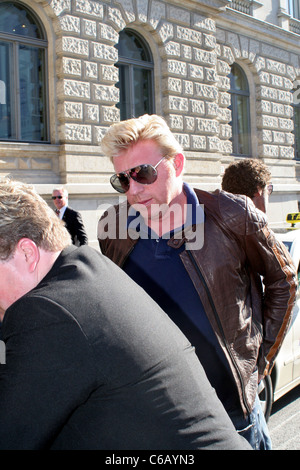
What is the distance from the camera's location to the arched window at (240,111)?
15.1 meters

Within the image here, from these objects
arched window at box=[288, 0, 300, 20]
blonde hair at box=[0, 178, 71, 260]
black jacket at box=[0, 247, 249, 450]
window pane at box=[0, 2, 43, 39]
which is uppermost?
arched window at box=[288, 0, 300, 20]

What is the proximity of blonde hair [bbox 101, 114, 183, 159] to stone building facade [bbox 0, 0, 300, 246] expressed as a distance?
784 centimetres

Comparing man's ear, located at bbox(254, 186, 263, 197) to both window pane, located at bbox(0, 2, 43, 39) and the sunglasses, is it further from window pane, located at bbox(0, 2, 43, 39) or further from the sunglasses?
window pane, located at bbox(0, 2, 43, 39)

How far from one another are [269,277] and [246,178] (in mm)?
813

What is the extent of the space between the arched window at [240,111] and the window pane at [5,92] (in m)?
6.98

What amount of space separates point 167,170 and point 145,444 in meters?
1.24

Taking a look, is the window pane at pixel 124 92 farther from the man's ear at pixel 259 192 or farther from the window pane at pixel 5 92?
the man's ear at pixel 259 192

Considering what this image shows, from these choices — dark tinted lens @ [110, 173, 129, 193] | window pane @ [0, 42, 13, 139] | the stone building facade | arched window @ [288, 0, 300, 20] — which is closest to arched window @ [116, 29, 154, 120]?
the stone building facade

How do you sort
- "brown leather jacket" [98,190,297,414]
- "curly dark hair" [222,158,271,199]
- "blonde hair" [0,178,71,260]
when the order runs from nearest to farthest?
1. "blonde hair" [0,178,71,260]
2. "brown leather jacket" [98,190,297,414]
3. "curly dark hair" [222,158,271,199]

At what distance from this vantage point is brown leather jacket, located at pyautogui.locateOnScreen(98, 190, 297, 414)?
6.28ft

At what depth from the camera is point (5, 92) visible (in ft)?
33.7

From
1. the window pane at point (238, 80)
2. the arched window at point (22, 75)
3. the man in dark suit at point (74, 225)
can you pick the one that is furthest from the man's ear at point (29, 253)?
Result: the window pane at point (238, 80)

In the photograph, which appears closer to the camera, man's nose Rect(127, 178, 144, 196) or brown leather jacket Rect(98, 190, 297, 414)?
brown leather jacket Rect(98, 190, 297, 414)

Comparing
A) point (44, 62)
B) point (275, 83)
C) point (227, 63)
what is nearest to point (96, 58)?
point (44, 62)
